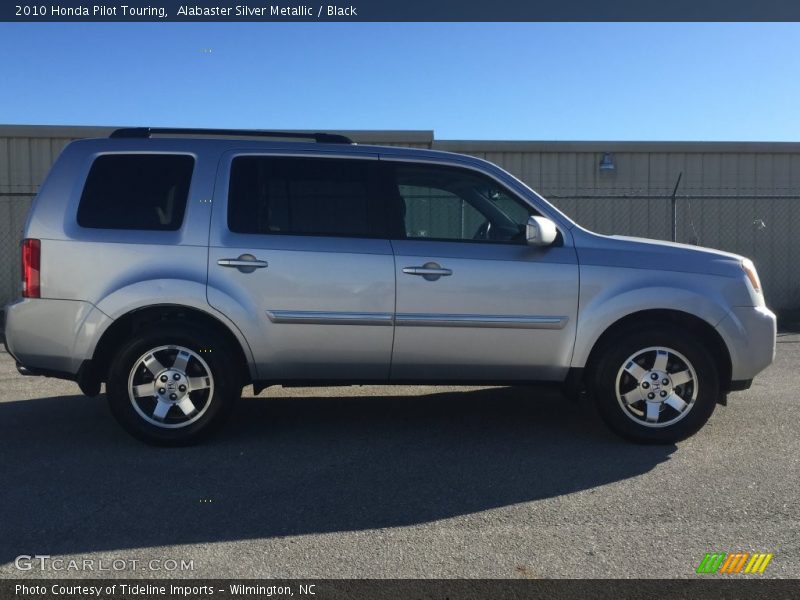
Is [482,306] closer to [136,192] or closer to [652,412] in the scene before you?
[652,412]

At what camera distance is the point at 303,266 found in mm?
4996

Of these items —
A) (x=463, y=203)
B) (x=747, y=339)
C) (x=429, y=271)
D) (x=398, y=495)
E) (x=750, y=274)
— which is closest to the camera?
(x=398, y=495)

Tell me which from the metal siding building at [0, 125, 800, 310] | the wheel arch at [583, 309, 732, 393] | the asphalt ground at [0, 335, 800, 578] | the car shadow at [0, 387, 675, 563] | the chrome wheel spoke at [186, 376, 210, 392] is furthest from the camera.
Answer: the metal siding building at [0, 125, 800, 310]

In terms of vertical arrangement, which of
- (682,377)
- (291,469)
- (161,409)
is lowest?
(291,469)

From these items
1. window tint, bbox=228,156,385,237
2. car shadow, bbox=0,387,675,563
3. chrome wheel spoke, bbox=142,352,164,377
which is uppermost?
window tint, bbox=228,156,385,237

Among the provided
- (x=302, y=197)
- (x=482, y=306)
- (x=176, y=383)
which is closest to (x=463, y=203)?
(x=482, y=306)

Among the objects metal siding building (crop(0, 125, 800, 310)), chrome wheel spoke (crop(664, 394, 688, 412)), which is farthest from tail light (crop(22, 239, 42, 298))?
metal siding building (crop(0, 125, 800, 310))

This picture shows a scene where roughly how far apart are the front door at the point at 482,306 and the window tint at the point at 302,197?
246 mm

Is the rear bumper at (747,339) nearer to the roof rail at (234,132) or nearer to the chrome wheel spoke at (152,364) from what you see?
the roof rail at (234,132)

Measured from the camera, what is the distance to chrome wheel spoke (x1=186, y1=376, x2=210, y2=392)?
16.5 ft

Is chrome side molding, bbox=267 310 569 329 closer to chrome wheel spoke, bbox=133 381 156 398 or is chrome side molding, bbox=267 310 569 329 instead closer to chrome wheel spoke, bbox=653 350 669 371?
chrome wheel spoke, bbox=653 350 669 371

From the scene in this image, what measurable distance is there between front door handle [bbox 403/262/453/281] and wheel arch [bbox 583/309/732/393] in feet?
3.74

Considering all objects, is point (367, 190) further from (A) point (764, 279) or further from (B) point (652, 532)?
(A) point (764, 279)

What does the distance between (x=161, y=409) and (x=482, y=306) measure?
222 centimetres
